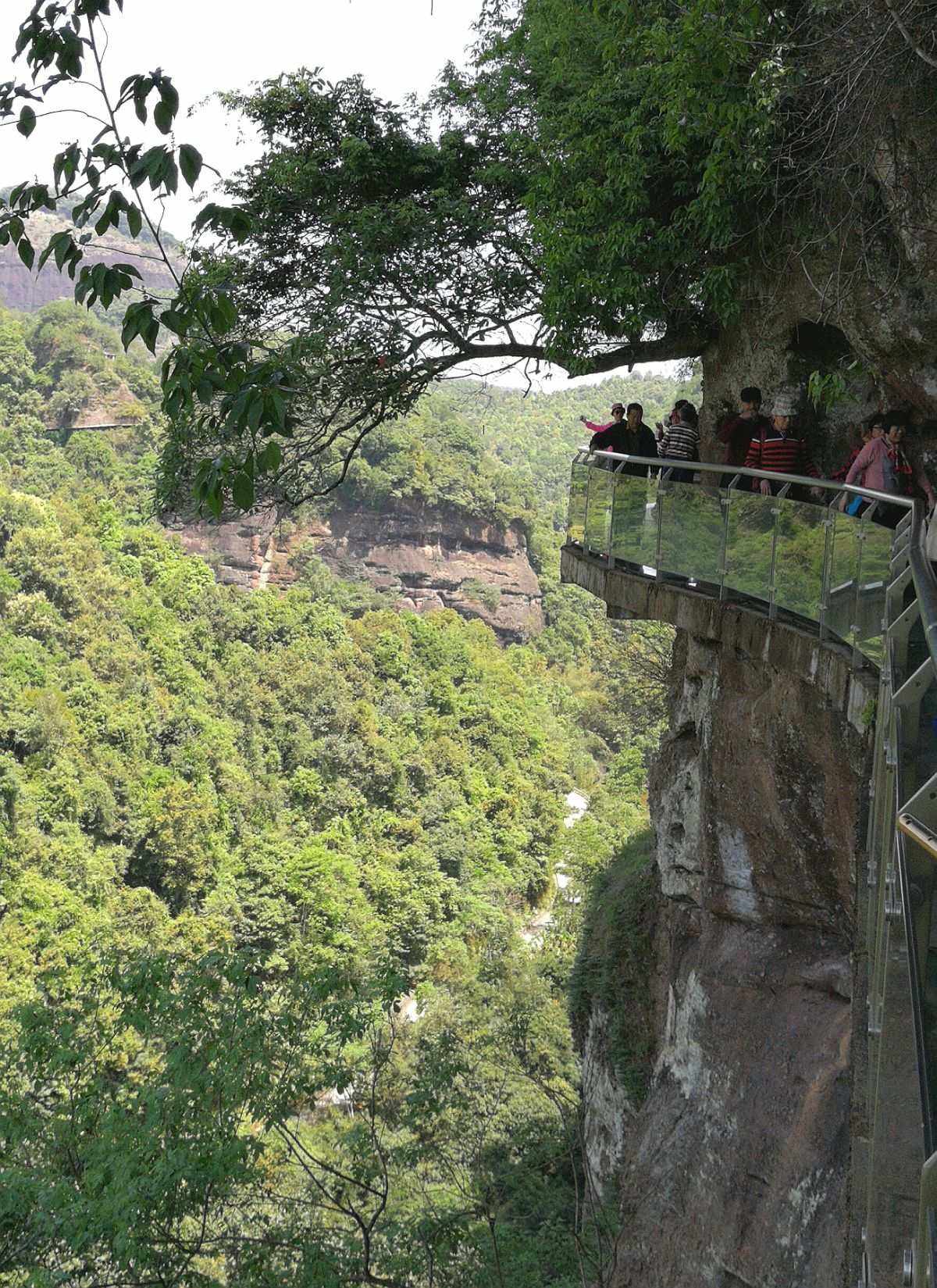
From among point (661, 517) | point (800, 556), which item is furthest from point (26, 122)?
point (661, 517)

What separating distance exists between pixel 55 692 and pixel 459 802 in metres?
14.4

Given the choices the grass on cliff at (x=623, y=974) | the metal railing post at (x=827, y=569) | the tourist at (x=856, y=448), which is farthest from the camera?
the grass on cliff at (x=623, y=974)

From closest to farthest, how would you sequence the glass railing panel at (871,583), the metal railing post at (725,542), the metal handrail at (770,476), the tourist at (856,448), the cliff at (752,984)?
the glass railing panel at (871,583) → the metal handrail at (770,476) → the cliff at (752,984) → the metal railing post at (725,542) → the tourist at (856,448)

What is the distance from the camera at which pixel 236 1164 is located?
6.53 meters

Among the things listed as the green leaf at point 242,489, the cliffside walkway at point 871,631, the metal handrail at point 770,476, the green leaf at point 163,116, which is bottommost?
the cliffside walkway at point 871,631

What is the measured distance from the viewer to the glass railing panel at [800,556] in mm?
6094

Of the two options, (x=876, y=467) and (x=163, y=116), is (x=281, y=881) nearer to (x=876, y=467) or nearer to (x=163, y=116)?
(x=876, y=467)

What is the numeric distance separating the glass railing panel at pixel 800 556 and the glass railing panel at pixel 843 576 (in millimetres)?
132

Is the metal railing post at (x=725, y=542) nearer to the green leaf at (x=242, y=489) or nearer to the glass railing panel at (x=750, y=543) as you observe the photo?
the glass railing panel at (x=750, y=543)

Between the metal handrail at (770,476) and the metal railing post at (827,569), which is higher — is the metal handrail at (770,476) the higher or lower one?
the higher one

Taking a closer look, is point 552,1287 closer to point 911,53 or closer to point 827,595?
point 827,595

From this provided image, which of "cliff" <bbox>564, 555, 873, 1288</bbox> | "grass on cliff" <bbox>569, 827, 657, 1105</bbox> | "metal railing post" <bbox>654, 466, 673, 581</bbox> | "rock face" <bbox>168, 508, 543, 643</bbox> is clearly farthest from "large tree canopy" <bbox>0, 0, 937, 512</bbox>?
"rock face" <bbox>168, 508, 543, 643</bbox>

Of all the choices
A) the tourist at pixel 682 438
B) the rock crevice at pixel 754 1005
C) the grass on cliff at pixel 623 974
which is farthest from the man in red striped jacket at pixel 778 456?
the grass on cliff at pixel 623 974

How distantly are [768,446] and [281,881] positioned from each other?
2662 cm
